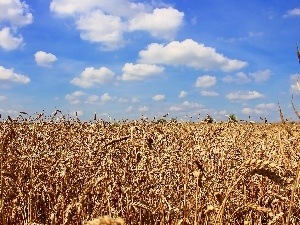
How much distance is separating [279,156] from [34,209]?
10.5 ft

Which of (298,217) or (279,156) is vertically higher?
(279,156)

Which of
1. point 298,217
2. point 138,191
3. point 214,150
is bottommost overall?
point 298,217

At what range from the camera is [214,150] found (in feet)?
16.0

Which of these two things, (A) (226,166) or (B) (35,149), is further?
(A) (226,166)

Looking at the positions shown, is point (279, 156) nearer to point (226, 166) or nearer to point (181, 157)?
point (226, 166)

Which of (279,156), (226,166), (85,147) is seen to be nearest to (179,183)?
(226,166)

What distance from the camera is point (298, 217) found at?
4281 millimetres

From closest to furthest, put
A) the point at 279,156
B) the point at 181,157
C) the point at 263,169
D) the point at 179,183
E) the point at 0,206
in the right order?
the point at 263,169 < the point at 0,206 < the point at 179,183 < the point at 181,157 < the point at 279,156

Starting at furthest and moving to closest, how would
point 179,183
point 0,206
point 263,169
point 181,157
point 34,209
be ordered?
point 181,157 → point 179,183 → point 34,209 → point 0,206 → point 263,169

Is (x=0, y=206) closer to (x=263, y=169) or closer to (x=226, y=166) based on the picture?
(x=263, y=169)

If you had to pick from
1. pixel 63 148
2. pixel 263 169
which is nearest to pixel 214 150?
pixel 63 148

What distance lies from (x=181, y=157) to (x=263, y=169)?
252cm

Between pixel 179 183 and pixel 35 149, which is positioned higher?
pixel 35 149

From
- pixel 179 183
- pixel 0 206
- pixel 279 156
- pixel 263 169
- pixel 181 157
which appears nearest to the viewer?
pixel 263 169
